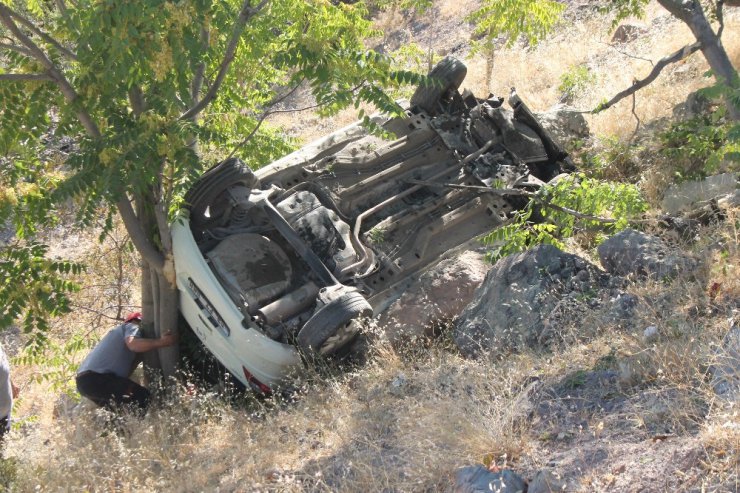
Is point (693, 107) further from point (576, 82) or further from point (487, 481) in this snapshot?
point (487, 481)

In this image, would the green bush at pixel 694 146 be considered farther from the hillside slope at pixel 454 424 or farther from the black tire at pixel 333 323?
the black tire at pixel 333 323

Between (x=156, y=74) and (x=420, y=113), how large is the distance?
3285 millimetres

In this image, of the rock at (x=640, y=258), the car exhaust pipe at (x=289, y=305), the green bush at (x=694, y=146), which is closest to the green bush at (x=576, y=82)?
the green bush at (x=694, y=146)

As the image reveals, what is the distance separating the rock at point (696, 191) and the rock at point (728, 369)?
3.31m

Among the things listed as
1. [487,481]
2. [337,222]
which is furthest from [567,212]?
[487,481]

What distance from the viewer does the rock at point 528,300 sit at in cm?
593

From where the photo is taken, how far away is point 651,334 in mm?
5113

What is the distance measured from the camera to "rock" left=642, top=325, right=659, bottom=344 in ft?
16.7

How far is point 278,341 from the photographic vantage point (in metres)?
6.64

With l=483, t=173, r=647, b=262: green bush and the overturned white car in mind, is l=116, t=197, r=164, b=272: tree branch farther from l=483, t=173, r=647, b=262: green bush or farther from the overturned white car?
l=483, t=173, r=647, b=262: green bush

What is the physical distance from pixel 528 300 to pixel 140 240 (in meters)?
3.35

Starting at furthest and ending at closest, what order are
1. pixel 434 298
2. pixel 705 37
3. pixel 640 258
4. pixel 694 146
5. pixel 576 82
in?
pixel 576 82
pixel 694 146
pixel 705 37
pixel 434 298
pixel 640 258

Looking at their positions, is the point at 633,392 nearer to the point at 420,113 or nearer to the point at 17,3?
the point at 420,113

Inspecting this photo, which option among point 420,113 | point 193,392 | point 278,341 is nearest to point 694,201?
point 420,113
